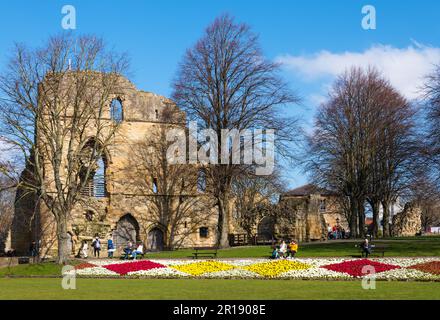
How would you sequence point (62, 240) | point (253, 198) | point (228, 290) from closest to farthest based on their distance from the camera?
point (228, 290), point (62, 240), point (253, 198)

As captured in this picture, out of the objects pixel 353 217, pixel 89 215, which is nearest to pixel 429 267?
pixel 353 217

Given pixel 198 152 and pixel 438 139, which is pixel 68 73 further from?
pixel 438 139

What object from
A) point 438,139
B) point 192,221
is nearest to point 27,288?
point 438,139

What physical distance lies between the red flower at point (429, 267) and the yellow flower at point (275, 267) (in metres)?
4.65

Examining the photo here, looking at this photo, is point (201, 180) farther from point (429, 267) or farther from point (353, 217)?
point (429, 267)

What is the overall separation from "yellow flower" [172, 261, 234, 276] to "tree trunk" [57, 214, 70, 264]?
24.7 feet

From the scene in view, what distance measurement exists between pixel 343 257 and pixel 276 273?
17.7 ft

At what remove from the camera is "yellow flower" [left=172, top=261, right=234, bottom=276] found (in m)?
29.5

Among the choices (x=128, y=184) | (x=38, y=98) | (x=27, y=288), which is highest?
(x=38, y=98)

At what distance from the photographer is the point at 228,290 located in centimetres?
2156

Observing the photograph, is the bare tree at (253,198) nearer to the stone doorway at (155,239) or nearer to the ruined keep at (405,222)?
the stone doorway at (155,239)

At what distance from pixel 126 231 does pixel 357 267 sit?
2814 centimetres
